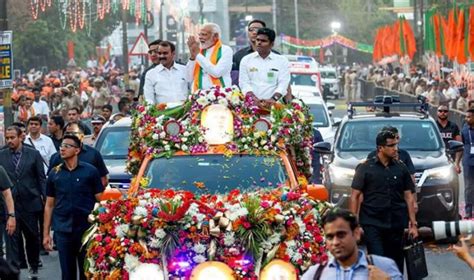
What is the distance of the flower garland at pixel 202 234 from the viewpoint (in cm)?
1078

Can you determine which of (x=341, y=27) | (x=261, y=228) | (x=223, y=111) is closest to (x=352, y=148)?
(x=223, y=111)

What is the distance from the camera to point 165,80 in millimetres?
14984

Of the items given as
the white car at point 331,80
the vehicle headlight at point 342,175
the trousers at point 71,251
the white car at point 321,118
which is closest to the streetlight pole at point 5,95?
the vehicle headlight at point 342,175

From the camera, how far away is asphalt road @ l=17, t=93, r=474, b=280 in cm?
1568

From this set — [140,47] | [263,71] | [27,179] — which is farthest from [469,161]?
[140,47]

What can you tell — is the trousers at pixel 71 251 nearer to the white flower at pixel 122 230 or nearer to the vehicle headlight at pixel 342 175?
the white flower at pixel 122 230

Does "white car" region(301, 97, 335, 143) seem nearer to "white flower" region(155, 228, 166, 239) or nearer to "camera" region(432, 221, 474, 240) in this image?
"white flower" region(155, 228, 166, 239)

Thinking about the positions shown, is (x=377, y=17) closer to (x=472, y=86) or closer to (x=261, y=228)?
(x=472, y=86)

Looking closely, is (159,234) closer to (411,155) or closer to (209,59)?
(209,59)

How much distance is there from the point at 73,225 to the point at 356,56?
4419 inches

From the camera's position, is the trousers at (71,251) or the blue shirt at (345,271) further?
the trousers at (71,251)

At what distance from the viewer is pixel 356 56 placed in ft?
408

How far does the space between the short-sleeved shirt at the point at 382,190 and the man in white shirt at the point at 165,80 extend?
9.27 ft

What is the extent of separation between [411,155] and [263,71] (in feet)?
14.9
